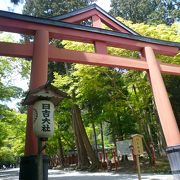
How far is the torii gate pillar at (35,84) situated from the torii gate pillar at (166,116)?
4.45 metres

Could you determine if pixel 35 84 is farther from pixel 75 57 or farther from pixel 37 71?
pixel 75 57

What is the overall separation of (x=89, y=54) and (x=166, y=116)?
361 cm

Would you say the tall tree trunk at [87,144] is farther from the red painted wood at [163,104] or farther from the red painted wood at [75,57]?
the red painted wood at [163,104]

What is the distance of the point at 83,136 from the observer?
72.0 feet

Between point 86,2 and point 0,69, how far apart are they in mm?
8674

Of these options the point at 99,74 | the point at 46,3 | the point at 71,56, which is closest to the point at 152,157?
the point at 99,74

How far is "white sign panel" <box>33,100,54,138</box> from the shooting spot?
5.47m

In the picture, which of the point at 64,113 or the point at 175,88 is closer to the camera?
the point at 175,88

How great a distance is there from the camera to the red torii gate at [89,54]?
8430 millimetres

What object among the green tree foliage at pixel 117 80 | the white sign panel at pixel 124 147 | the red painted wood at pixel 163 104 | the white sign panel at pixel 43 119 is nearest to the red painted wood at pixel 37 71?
the white sign panel at pixel 43 119

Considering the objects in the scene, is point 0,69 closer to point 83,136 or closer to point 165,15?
point 83,136

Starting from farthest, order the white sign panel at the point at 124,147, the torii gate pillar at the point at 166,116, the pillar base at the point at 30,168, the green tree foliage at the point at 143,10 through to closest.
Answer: the green tree foliage at the point at 143,10
the white sign panel at the point at 124,147
the torii gate pillar at the point at 166,116
the pillar base at the point at 30,168

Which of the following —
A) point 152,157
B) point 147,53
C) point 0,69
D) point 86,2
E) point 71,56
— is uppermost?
point 86,2

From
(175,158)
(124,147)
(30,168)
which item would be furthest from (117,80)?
(30,168)
